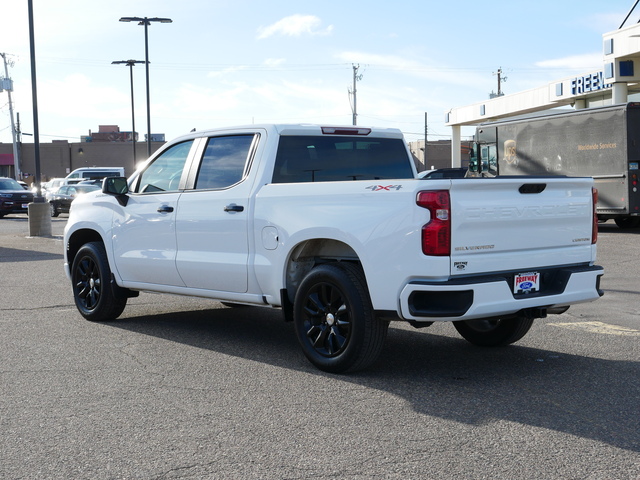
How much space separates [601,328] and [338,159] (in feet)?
10.4

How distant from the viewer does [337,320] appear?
635 centimetres

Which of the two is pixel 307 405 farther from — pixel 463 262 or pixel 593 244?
pixel 593 244

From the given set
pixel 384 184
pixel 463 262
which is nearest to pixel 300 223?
pixel 384 184

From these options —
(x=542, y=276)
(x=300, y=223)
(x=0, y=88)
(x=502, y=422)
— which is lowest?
(x=502, y=422)

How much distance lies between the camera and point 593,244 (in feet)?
22.0

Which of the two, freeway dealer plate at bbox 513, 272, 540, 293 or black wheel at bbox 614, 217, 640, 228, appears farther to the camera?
black wheel at bbox 614, 217, 640, 228

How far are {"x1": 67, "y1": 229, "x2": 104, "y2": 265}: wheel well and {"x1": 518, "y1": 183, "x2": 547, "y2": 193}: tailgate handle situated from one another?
503 cm

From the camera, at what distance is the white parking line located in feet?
26.2

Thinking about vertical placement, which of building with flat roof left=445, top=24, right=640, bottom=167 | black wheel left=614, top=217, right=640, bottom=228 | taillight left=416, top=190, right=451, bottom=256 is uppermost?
building with flat roof left=445, top=24, right=640, bottom=167

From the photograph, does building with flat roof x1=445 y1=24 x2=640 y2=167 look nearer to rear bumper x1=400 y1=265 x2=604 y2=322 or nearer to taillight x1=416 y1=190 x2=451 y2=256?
rear bumper x1=400 y1=265 x2=604 y2=322

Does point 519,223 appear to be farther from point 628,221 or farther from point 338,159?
point 628,221

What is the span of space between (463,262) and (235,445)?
2089 millimetres

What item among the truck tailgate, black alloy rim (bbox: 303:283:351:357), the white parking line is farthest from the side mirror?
the white parking line

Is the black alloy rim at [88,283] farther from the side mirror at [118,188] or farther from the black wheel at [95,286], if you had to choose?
the side mirror at [118,188]
